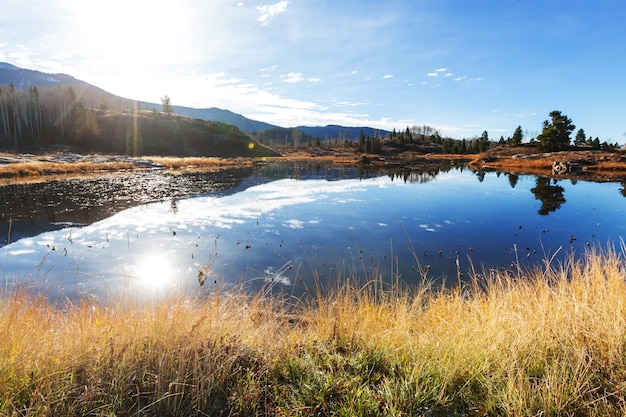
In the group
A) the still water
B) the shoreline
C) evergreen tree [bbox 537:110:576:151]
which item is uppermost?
evergreen tree [bbox 537:110:576:151]

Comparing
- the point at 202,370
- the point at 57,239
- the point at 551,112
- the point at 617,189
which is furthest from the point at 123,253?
the point at 551,112

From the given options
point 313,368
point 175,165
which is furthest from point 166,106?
point 313,368

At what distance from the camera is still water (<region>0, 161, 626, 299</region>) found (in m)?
8.23

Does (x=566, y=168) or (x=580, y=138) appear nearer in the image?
(x=566, y=168)

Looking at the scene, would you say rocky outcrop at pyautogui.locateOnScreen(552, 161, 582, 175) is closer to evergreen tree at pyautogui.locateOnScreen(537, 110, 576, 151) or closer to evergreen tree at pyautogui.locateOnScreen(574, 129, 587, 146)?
evergreen tree at pyautogui.locateOnScreen(537, 110, 576, 151)

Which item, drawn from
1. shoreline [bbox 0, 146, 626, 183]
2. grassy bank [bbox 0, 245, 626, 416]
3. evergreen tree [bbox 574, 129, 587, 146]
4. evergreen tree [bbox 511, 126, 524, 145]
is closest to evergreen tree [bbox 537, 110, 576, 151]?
shoreline [bbox 0, 146, 626, 183]

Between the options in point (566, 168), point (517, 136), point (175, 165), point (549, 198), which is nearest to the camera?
point (549, 198)

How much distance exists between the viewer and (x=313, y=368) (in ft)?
10.5

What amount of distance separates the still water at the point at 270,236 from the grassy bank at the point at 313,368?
1.35m

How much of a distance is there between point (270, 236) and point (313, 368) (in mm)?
9295

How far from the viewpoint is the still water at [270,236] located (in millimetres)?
8227

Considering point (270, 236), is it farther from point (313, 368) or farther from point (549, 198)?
point (549, 198)

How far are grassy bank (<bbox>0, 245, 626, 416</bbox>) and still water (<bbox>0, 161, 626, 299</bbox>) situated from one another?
4.44 feet

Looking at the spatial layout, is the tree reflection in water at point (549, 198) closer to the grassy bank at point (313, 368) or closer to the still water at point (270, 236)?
the still water at point (270, 236)
